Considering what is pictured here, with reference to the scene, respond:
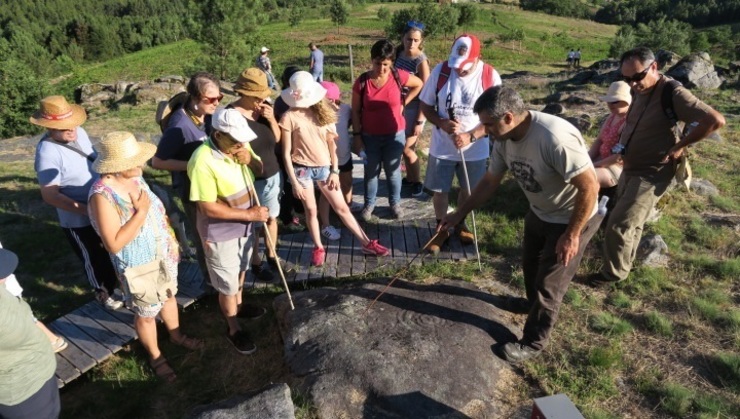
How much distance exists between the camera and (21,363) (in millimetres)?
2619

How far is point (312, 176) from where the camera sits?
4828 millimetres

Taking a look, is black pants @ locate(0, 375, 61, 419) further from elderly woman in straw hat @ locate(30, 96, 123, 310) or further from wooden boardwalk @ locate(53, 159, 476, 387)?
elderly woman in straw hat @ locate(30, 96, 123, 310)

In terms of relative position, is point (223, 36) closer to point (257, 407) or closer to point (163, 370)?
point (163, 370)

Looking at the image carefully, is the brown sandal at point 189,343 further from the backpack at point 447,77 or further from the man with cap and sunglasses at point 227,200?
the backpack at point 447,77

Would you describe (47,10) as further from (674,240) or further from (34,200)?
(674,240)

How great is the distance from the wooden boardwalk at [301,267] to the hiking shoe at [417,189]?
108mm

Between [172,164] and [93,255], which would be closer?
[172,164]

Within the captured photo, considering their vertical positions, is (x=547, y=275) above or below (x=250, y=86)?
below

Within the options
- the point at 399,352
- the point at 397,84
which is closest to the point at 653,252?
the point at 399,352

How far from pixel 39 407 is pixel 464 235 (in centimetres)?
416

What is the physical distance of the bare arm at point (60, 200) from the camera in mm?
3924

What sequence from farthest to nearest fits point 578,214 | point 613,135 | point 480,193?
1. point 613,135
2. point 480,193
3. point 578,214

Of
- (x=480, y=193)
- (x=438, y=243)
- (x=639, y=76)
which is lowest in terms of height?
(x=438, y=243)

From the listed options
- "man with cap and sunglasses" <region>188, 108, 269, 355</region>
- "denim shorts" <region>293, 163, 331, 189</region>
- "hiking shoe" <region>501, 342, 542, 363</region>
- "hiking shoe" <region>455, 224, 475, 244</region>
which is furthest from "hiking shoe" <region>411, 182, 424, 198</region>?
"hiking shoe" <region>501, 342, 542, 363</region>
